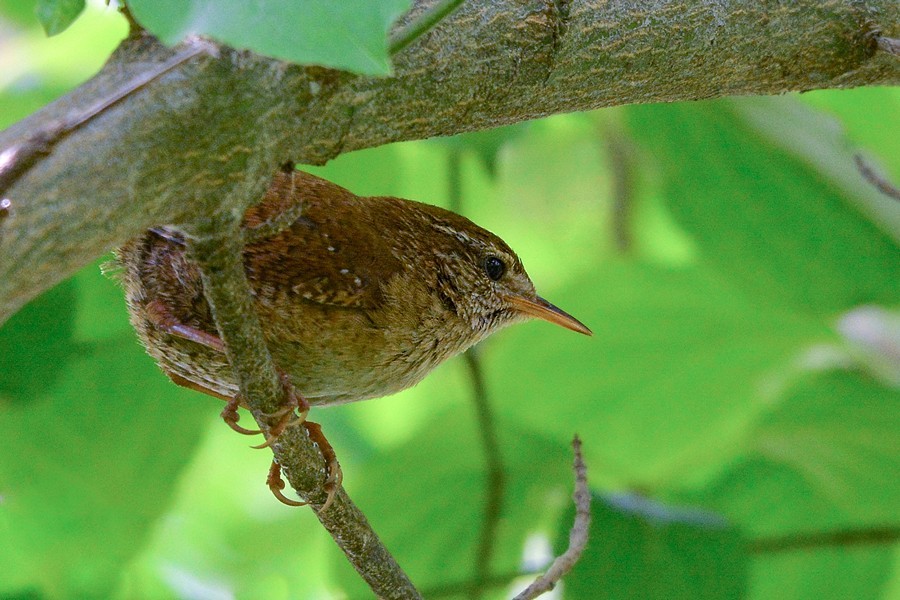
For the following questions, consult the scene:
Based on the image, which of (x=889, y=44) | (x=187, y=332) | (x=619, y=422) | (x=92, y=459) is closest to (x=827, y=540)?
(x=619, y=422)

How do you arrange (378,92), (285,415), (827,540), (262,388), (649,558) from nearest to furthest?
(378,92) → (262,388) → (285,415) → (649,558) → (827,540)

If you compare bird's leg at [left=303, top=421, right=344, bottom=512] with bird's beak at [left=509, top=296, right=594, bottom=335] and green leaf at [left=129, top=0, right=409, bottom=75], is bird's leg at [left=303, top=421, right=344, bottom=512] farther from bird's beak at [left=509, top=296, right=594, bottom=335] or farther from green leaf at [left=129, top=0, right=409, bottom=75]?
green leaf at [left=129, top=0, right=409, bottom=75]

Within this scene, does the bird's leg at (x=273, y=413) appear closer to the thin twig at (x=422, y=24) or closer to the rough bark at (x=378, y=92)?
the rough bark at (x=378, y=92)

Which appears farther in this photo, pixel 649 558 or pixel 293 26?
pixel 649 558

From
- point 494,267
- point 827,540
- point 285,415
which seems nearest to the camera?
point 285,415

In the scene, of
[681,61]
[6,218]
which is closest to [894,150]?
[681,61]

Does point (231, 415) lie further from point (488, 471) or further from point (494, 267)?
point (488, 471)
